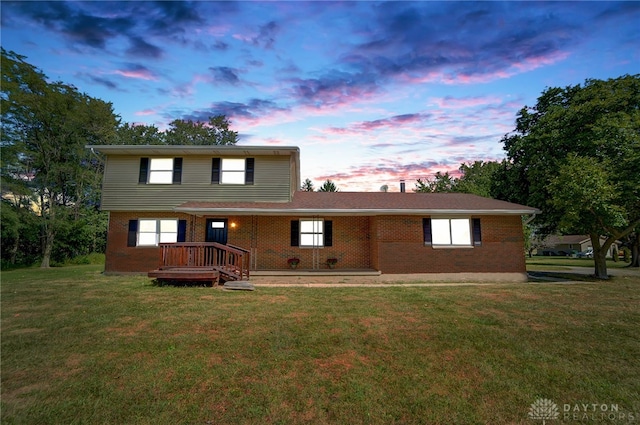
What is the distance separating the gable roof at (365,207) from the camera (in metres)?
13.7

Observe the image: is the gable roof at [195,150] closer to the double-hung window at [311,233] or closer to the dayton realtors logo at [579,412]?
the double-hung window at [311,233]

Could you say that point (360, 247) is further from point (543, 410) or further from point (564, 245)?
point (564, 245)

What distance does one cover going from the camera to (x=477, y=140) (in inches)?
912

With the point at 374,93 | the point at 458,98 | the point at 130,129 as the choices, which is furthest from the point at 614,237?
the point at 130,129

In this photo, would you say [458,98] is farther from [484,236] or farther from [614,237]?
[614,237]

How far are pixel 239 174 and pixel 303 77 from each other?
609cm

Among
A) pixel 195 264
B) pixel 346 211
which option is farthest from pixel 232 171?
pixel 346 211

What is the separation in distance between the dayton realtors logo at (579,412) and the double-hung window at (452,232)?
10.7 metres

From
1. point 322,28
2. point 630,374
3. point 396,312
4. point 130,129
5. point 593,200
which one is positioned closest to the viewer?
point 630,374

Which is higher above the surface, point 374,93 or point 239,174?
point 374,93

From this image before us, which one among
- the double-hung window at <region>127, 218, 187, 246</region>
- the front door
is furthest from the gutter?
the double-hung window at <region>127, 218, 187, 246</region>

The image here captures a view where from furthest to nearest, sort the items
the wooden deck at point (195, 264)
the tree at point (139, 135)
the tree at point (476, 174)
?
the tree at point (476, 174), the tree at point (139, 135), the wooden deck at point (195, 264)

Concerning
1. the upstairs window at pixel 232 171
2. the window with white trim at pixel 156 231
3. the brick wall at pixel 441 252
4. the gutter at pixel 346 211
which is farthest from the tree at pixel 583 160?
the window with white trim at pixel 156 231

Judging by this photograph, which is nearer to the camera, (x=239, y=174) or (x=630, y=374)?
(x=630, y=374)
